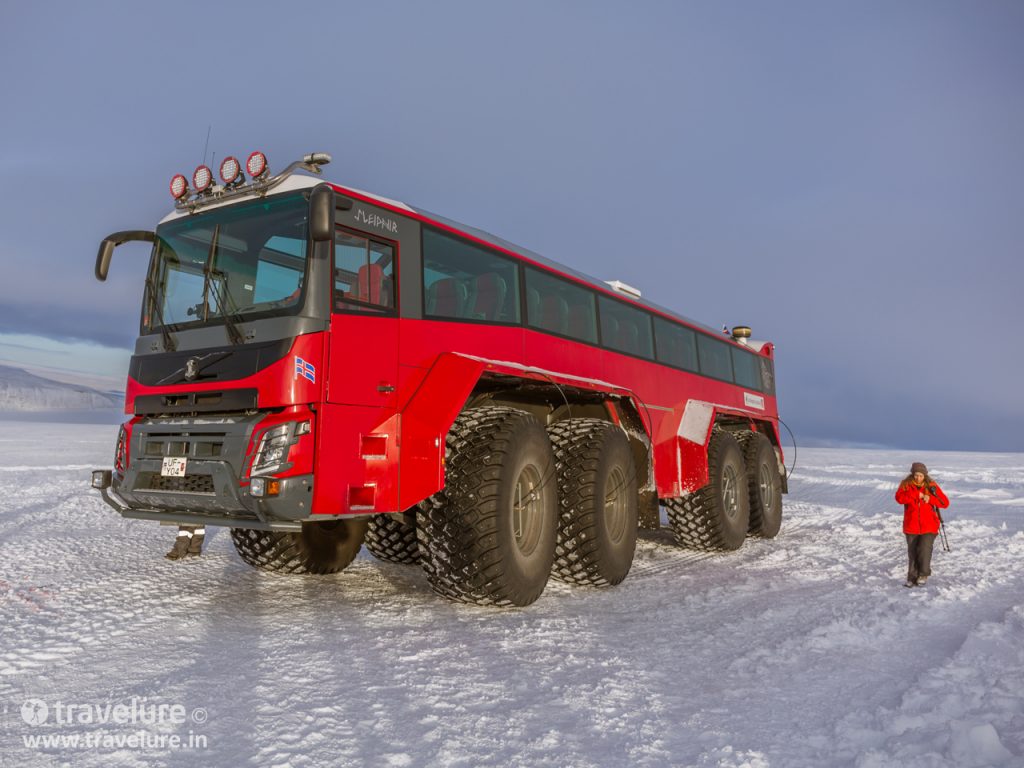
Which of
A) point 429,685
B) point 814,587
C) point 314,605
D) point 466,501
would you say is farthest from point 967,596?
point 314,605

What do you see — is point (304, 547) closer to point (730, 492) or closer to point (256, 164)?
point (256, 164)

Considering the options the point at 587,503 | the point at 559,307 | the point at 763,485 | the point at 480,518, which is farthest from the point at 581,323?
the point at 763,485

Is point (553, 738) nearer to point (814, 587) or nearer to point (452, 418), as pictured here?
point (452, 418)

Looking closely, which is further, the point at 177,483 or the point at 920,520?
the point at 920,520

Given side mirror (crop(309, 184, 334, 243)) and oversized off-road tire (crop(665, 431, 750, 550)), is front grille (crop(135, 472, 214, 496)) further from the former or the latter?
oversized off-road tire (crop(665, 431, 750, 550))

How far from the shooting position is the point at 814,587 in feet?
20.6

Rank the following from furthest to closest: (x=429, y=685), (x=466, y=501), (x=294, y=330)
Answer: (x=466, y=501)
(x=294, y=330)
(x=429, y=685)

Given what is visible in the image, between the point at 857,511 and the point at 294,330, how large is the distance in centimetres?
1188

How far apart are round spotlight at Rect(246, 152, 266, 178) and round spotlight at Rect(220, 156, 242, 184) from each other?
15 cm

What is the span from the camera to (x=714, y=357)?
11.1 metres

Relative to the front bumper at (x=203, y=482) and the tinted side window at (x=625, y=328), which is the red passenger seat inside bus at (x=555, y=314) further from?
the front bumper at (x=203, y=482)

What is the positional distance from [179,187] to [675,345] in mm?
6334

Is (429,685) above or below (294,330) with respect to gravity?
below

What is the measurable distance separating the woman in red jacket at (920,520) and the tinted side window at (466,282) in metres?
4.01
